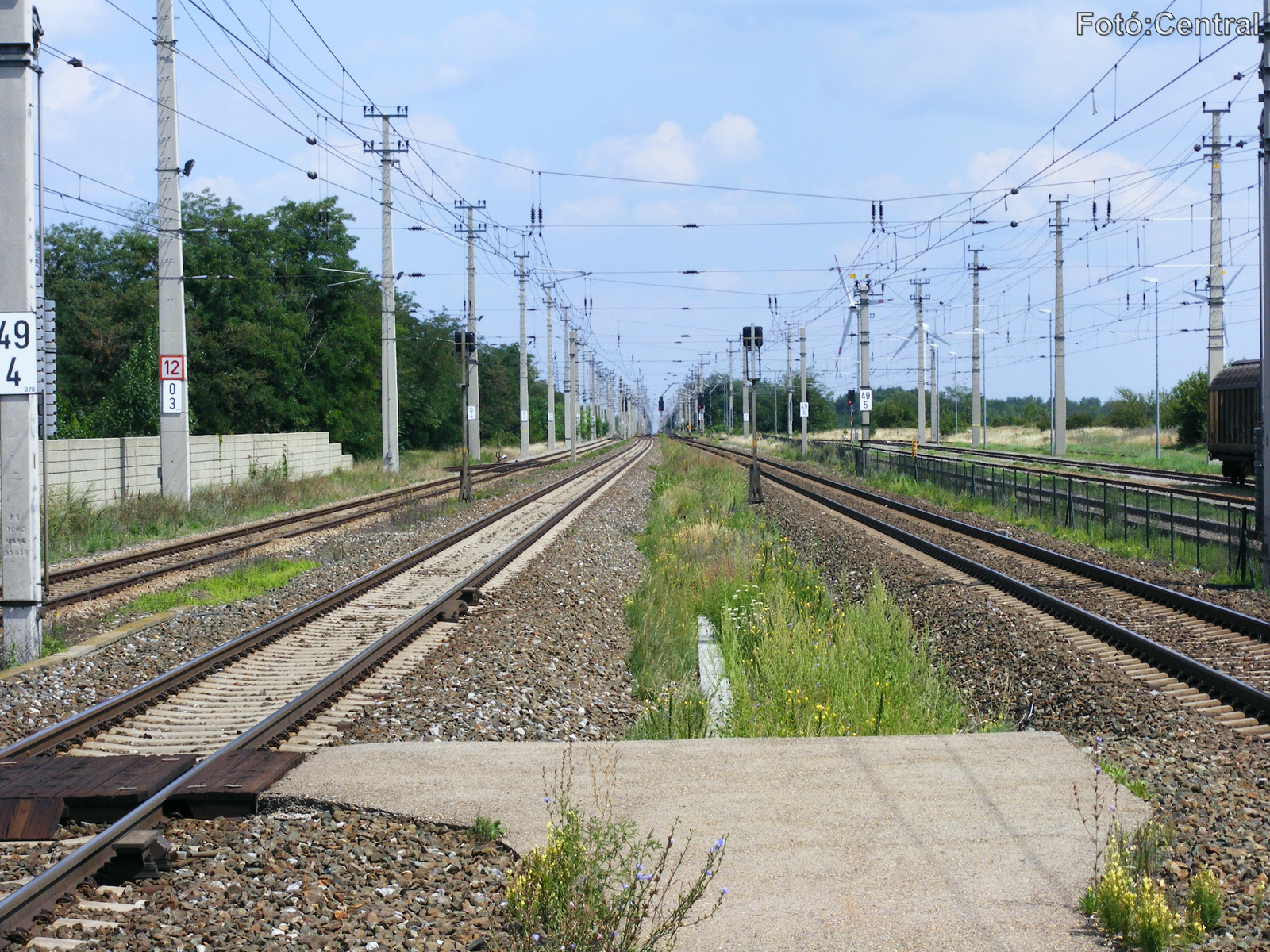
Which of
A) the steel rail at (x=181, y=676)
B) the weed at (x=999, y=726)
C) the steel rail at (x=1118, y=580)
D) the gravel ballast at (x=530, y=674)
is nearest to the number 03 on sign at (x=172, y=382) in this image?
the steel rail at (x=181, y=676)

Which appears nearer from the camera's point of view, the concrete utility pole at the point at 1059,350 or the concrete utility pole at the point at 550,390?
the concrete utility pole at the point at 1059,350

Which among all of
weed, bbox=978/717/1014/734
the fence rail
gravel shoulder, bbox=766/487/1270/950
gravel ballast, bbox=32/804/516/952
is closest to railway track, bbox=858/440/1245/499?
the fence rail

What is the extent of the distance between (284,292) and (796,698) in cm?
4948

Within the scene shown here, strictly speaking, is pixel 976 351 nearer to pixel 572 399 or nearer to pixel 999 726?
pixel 572 399

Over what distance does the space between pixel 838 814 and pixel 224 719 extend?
5.26 meters

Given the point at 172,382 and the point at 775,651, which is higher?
the point at 172,382

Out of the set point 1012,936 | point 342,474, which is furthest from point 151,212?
point 1012,936

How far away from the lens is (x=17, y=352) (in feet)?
37.4

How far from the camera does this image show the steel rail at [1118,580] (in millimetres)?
12977

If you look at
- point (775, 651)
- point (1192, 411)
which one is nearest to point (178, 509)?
point (775, 651)

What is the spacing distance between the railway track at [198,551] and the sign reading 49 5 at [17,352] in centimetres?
287

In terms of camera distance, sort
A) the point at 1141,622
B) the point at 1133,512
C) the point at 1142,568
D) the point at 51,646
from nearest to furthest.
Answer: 1. the point at 51,646
2. the point at 1141,622
3. the point at 1142,568
4. the point at 1133,512

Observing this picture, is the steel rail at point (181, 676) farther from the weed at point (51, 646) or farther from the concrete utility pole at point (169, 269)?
the concrete utility pole at point (169, 269)

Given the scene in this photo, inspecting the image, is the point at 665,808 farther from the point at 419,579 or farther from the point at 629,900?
the point at 419,579
